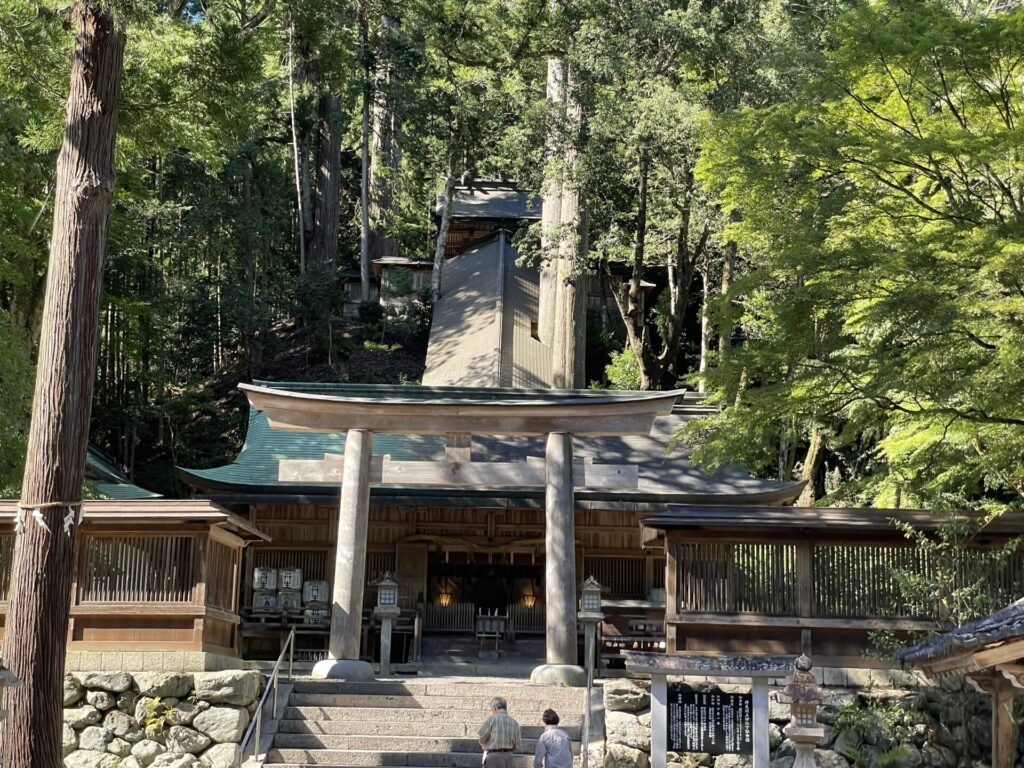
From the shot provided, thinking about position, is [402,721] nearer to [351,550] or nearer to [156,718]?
[156,718]

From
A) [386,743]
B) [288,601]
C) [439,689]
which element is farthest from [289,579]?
[386,743]

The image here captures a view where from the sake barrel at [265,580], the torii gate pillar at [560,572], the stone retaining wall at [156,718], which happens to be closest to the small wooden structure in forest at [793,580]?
the torii gate pillar at [560,572]

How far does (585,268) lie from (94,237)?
1552 centimetres

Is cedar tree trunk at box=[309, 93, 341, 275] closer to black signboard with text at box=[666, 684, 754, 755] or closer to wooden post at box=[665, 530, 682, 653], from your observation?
wooden post at box=[665, 530, 682, 653]

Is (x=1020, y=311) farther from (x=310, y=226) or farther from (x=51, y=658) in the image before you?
(x=310, y=226)

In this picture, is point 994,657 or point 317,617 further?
point 317,617

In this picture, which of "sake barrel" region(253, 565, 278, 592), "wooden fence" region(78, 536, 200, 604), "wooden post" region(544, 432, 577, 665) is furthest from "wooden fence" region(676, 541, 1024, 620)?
"sake barrel" region(253, 565, 278, 592)

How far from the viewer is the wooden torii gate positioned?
14.7 meters

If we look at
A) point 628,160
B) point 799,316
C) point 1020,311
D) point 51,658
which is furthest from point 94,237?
point 628,160

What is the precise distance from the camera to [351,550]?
48.4 feet

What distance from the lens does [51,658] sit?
10.2 m

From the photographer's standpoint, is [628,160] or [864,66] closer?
[864,66]

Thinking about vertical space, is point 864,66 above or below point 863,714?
above

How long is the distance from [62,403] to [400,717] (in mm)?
4889
